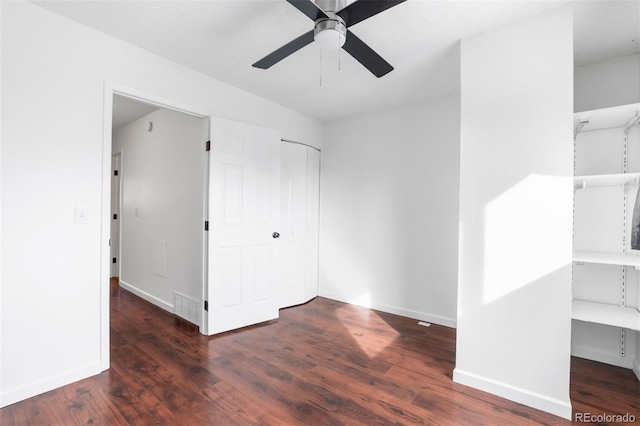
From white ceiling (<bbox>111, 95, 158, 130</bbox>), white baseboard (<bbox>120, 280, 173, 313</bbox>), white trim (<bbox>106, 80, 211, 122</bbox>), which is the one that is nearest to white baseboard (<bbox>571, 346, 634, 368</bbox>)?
white trim (<bbox>106, 80, 211, 122</bbox>)

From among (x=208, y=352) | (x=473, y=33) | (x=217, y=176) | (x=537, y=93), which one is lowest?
(x=208, y=352)

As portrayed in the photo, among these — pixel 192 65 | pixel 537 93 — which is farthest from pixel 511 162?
pixel 192 65

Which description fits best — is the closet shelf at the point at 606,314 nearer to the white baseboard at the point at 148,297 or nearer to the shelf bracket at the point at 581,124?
the shelf bracket at the point at 581,124

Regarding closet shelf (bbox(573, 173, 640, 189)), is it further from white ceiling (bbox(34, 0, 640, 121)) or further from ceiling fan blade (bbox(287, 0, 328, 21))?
ceiling fan blade (bbox(287, 0, 328, 21))

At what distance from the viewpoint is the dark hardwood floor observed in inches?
73.2

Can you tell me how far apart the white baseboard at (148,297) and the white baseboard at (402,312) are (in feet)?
6.75

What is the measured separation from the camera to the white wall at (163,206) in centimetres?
344

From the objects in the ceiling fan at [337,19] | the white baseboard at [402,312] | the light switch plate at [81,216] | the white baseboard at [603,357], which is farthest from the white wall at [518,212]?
the light switch plate at [81,216]

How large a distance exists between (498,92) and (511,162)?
50 centimetres

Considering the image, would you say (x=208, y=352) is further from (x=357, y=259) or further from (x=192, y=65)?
(x=192, y=65)

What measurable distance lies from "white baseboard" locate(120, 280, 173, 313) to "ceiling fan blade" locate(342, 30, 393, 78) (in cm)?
340

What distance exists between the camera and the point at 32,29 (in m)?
2.02

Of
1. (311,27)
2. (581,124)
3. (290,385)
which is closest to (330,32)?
(311,27)

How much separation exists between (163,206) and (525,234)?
3.85 meters
